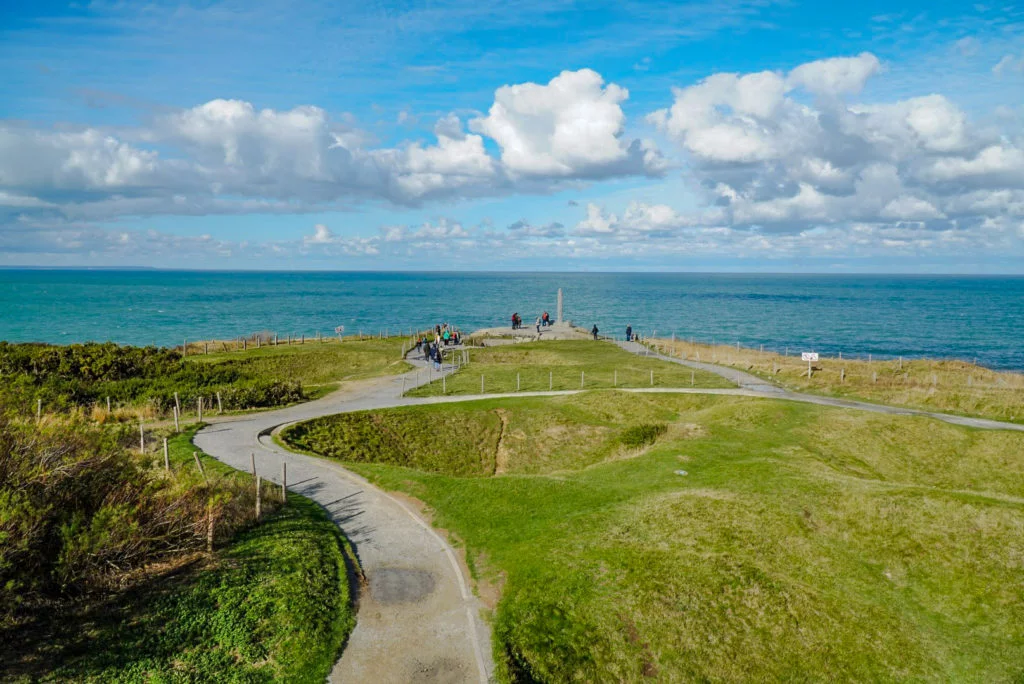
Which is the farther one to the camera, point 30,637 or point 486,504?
point 486,504

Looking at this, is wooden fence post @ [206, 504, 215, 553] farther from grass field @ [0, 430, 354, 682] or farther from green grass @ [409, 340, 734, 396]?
green grass @ [409, 340, 734, 396]

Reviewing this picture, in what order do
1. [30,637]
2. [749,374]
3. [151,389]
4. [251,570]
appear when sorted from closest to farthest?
1. [30,637]
2. [251,570]
3. [151,389]
4. [749,374]

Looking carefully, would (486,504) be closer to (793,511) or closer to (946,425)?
(793,511)

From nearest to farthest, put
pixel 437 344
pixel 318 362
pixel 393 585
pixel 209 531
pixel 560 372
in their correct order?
Answer: pixel 209 531 < pixel 393 585 < pixel 560 372 < pixel 318 362 < pixel 437 344

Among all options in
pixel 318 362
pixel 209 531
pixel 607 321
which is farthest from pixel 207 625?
pixel 607 321

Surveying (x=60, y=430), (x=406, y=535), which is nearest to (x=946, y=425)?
(x=406, y=535)

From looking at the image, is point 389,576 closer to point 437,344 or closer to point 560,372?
point 560,372

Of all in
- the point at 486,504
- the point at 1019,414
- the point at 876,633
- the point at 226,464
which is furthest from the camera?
the point at 1019,414
